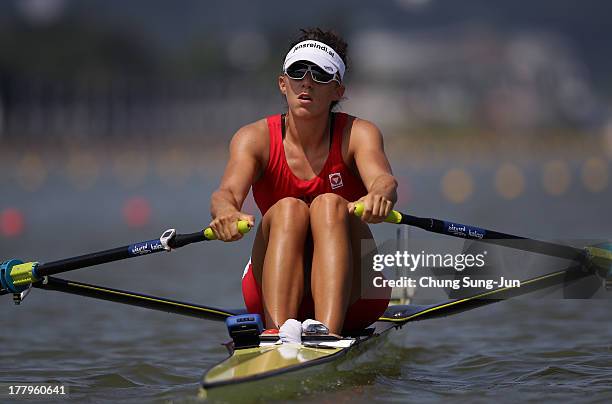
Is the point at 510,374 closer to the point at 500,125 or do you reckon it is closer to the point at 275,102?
the point at 275,102

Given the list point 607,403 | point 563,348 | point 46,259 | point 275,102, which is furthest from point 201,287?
point 275,102


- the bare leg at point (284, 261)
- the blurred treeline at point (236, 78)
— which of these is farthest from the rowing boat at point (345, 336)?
the blurred treeline at point (236, 78)

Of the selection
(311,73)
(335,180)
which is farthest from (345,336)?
(311,73)

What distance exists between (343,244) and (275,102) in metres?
98.1

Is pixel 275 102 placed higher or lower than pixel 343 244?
higher

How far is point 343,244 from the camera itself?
6.78 m

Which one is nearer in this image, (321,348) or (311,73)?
(321,348)

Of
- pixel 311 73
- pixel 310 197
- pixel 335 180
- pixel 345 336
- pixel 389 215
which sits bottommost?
pixel 345 336

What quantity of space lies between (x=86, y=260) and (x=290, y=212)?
145 cm

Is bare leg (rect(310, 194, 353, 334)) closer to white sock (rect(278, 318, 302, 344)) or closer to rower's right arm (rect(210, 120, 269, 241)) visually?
white sock (rect(278, 318, 302, 344))

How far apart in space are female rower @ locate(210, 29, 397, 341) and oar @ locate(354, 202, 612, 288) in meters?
0.37

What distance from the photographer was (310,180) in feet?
23.8

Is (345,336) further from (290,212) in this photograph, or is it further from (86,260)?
(86,260)

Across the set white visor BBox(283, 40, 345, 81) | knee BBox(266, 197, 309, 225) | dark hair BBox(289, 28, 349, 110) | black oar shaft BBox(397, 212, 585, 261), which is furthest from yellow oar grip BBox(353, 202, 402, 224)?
dark hair BBox(289, 28, 349, 110)
